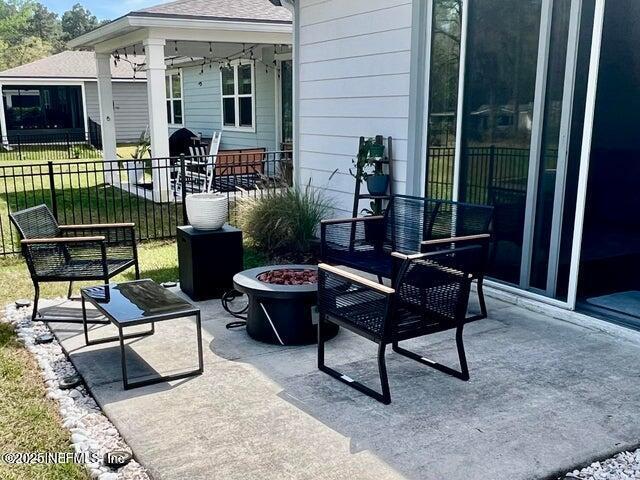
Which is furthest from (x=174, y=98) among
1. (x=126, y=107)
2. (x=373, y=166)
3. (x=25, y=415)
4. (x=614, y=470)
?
(x=614, y=470)

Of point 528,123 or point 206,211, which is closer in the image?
point 528,123

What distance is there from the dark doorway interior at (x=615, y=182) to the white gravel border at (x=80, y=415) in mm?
3364

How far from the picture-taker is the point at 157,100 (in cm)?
959

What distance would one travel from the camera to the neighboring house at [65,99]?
22.4 m

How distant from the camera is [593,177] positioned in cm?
452

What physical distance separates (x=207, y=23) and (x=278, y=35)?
4.36 ft

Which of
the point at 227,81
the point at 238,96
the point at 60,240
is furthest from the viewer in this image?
the point at 227,81

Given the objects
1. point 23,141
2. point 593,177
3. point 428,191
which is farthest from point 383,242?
point 23,141

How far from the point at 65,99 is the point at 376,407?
27.3 metres

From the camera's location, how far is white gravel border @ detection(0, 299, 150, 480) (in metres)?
2.72

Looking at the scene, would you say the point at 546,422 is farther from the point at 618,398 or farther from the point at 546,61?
the point at 546,61

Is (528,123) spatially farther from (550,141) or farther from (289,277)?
(289,277)

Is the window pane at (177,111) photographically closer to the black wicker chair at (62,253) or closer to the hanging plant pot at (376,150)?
the hanging plant pot at (376,150)

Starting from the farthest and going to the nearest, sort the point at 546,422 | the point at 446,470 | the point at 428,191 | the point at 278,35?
the point at 278,35, the point at 428,191, the point at 546,422, the point at 446,470
